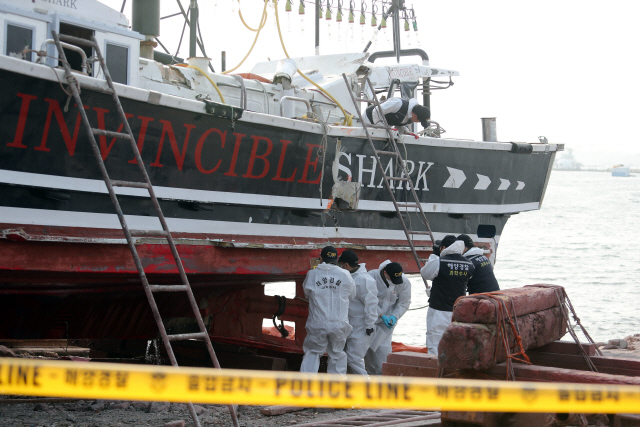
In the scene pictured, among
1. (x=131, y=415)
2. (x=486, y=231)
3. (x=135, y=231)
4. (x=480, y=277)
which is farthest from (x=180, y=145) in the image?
(x=486, y=231)

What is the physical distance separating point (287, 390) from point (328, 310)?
13.2 ft

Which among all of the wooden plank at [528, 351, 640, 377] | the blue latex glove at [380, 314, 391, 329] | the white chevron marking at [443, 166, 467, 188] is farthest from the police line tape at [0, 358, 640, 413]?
the white chevron marking at [443, 166, 467, 188]

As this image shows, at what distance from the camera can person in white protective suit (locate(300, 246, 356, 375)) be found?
263 inches

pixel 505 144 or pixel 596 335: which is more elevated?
pixel 505 144

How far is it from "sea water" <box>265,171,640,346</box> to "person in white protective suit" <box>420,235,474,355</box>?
31.2 inches

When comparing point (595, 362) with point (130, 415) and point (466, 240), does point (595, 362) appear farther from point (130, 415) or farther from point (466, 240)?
point (130, 415)

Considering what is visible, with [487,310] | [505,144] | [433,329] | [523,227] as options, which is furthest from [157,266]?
[523,227]

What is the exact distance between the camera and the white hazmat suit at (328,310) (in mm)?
6668

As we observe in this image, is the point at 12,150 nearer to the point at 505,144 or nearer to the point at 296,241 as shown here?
the point at 296,241

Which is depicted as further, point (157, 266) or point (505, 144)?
point (505, 144)

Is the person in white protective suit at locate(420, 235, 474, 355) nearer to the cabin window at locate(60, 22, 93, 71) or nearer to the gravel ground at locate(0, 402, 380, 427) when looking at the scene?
the gravel ground at locate(0, 402, 380, 427)

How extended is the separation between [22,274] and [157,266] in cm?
119

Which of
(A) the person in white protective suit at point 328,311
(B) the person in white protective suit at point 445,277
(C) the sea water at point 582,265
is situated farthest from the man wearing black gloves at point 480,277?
(C) the sea water at point 582,265

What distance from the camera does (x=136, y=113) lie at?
6.01m
